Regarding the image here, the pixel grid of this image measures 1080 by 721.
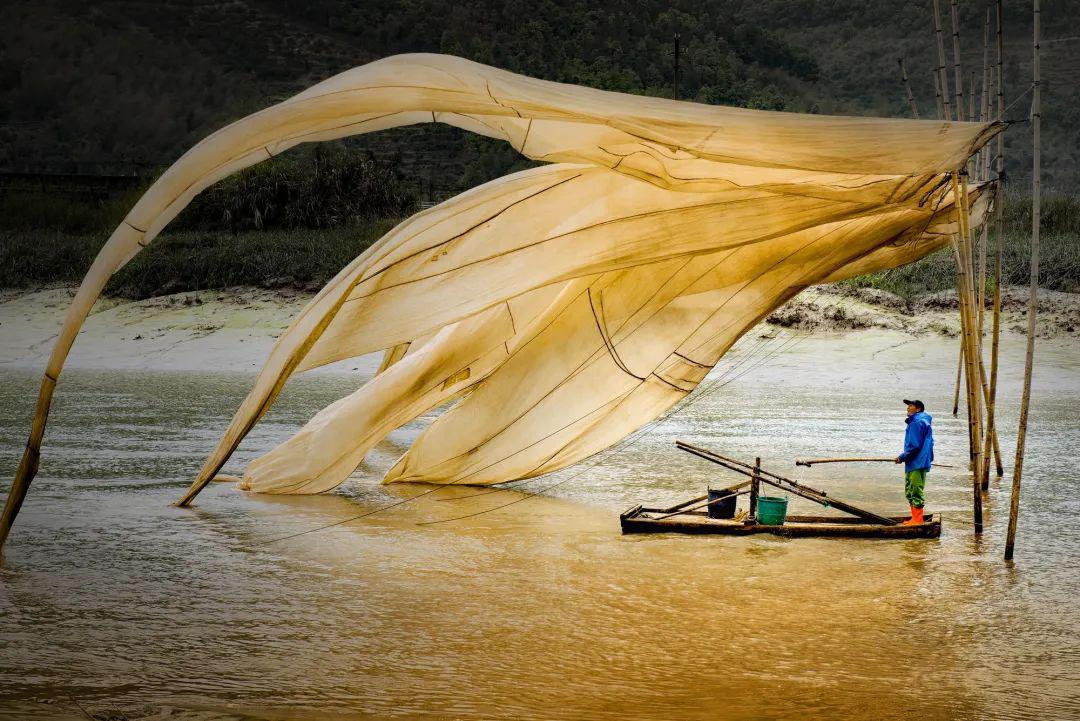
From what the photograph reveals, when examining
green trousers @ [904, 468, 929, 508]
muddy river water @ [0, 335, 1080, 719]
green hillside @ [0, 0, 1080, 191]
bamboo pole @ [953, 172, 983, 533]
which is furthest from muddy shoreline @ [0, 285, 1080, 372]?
green hillside @ [0, 0, 1080, 191]

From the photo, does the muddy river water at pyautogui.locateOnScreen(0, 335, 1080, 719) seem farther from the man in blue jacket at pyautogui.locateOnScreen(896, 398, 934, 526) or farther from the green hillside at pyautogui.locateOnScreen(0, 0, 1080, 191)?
the green hillside at pyautogui.locateOnScreen(0, 0, 1080, 191)

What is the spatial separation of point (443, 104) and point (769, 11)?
64674mm

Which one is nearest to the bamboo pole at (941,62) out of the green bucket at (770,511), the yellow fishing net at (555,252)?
the yellow fishing net at (555,252)

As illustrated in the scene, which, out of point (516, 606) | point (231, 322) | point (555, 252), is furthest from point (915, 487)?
point (231, 322)

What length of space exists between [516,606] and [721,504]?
2.61 meters

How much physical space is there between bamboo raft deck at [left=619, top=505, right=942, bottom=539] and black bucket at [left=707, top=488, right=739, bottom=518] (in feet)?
0.63

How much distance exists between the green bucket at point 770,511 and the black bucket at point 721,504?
10.3 inches

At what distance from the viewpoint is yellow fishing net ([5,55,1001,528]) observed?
21.9 ft

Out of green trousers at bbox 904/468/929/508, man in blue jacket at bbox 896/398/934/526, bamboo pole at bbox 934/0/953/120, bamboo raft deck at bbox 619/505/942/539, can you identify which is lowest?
bamboo raft deck at bbox 619/505/942/539

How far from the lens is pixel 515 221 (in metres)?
7.72

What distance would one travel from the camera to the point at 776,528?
8.40m

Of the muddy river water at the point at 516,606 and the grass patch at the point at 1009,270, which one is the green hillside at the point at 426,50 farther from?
the muddy river water at the point at 516,606

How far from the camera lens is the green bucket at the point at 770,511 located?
842cm

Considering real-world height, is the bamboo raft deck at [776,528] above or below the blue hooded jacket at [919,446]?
below
